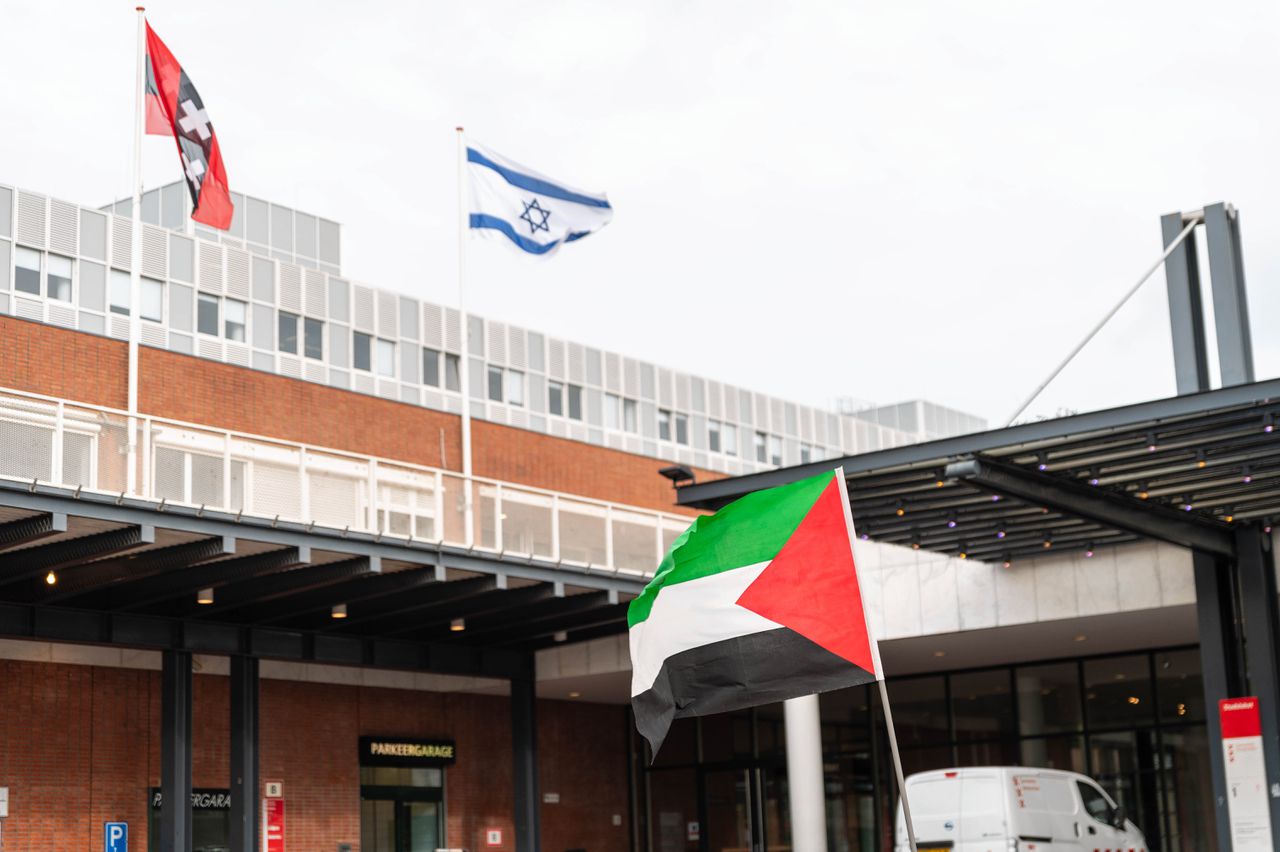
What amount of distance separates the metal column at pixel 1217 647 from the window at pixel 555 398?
32531mm

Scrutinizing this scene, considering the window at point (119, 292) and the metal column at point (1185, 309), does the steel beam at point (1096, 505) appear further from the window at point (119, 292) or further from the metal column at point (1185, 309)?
the window at point (119, 292)

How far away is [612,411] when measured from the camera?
2152 inches

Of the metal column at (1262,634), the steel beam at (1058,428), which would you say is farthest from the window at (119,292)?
the metal column at (1262,634)

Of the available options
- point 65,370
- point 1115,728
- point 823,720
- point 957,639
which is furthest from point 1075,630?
point 65,370

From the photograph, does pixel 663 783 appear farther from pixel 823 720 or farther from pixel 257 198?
pixel 257 198

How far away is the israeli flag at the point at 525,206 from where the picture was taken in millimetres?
27688

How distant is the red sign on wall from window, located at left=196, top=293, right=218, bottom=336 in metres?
16.8

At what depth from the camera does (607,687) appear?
31438mm

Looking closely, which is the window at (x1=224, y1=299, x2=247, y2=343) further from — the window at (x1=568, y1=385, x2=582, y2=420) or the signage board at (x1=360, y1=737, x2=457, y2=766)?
the signage board at (x1=360, y1=737, x2=457, y2=766)

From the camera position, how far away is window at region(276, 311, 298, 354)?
43.7 meters

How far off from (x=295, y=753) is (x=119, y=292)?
16629 mm

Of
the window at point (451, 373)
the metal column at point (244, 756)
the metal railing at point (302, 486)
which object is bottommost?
the metal column at point (244, 756)

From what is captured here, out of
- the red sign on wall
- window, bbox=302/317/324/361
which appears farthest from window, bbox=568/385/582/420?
the red sign on wall

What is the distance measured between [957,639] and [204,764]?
1219 centimetres
